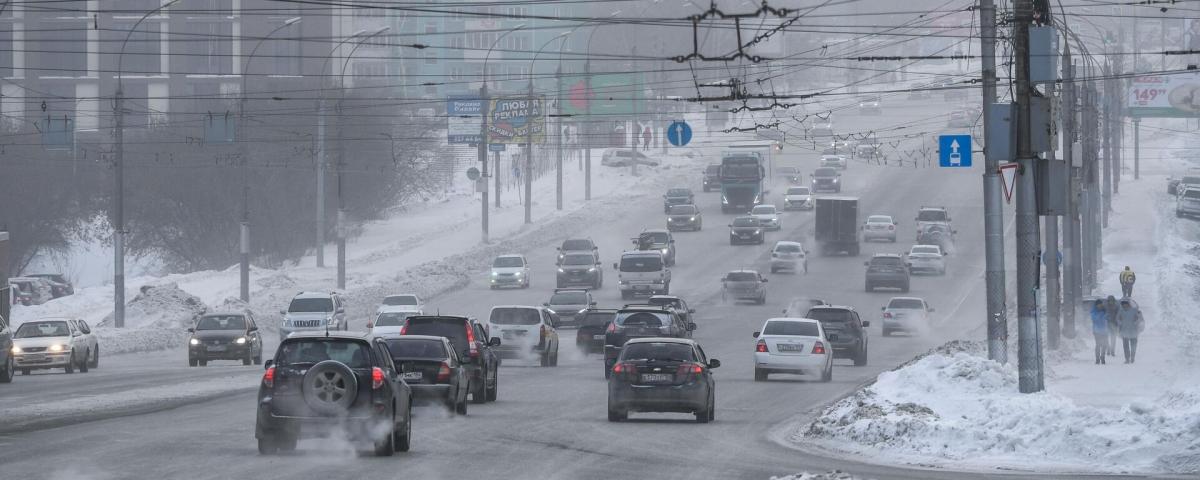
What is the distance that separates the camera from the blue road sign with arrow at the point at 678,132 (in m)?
69.0

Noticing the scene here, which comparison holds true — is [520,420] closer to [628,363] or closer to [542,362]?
[628,363]

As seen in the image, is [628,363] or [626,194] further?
[626,194]

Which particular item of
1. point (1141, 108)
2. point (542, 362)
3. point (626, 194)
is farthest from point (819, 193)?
point (542, 362)

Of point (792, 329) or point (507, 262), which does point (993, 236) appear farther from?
point (507, 262)

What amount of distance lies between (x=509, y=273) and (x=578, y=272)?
3678mm

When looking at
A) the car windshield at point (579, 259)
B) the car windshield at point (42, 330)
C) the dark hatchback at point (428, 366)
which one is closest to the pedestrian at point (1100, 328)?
the dark hatchback at point (428, 366)

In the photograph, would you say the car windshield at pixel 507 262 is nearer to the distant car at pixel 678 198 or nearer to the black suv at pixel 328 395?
the distant car at pixel 678 198

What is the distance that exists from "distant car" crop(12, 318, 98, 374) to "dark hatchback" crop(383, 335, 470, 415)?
57.4 feet

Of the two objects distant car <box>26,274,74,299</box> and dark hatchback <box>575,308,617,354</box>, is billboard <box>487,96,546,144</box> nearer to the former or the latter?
distant car <box>26,274,74,299</box>

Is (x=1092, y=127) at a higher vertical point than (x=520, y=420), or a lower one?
higher

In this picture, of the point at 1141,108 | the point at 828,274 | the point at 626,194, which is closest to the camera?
the point at 828,274

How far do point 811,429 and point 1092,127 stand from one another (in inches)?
1155

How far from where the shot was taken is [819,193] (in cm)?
10100

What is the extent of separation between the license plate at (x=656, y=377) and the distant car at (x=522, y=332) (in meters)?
15.5
